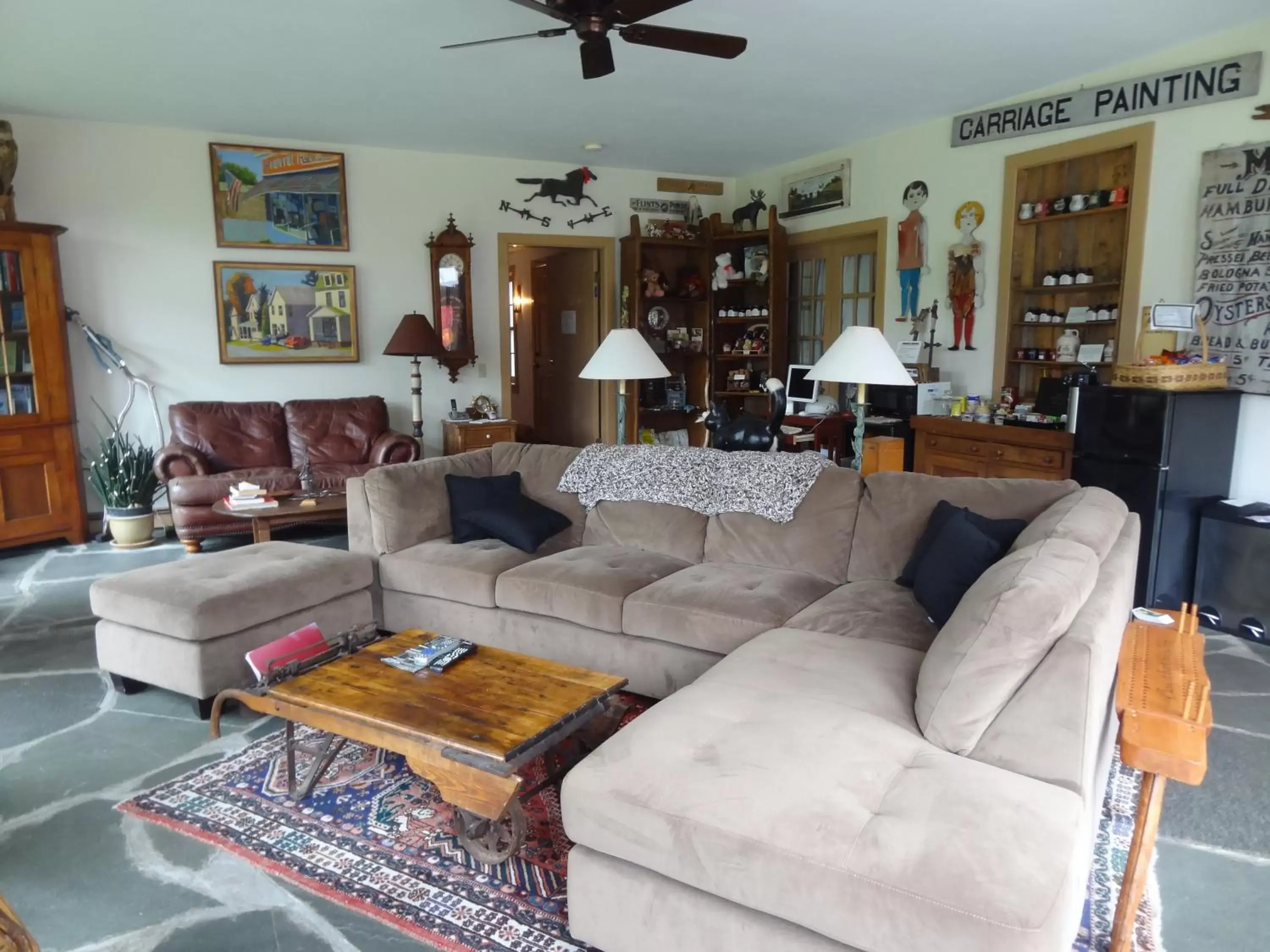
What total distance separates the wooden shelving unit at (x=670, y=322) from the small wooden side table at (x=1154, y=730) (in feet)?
16.8

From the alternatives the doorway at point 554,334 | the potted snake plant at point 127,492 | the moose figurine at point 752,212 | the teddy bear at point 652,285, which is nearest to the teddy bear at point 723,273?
the moose figurine at point 752,212

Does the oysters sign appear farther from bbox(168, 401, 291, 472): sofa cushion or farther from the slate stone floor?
bbox(168, 401, 291, 472): sofa cushion

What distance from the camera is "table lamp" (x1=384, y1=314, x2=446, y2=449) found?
19.4ft

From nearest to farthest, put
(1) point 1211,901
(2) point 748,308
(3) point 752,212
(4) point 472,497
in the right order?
(1) point 1211,901
(4) point 472,497
(3) point 752,212
(2) point 748,308

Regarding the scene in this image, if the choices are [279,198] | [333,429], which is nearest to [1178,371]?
[333,429]

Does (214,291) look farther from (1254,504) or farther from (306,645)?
(1254,504)

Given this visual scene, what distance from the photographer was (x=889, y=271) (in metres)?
5.79

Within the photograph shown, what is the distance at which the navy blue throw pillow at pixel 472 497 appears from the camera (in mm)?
3596

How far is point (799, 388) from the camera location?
6145 millimetres

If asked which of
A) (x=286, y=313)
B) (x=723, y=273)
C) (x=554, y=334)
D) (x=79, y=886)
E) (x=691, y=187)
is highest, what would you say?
(x=691, y=187)

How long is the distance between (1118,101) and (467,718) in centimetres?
445

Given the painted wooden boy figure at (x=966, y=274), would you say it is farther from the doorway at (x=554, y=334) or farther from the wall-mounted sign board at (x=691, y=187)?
the doorway at (x=554, y=334)

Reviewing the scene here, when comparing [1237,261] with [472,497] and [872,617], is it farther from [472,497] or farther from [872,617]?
[472,497]

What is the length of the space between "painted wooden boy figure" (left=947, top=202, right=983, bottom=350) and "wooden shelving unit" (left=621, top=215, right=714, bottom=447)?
2194 mm
